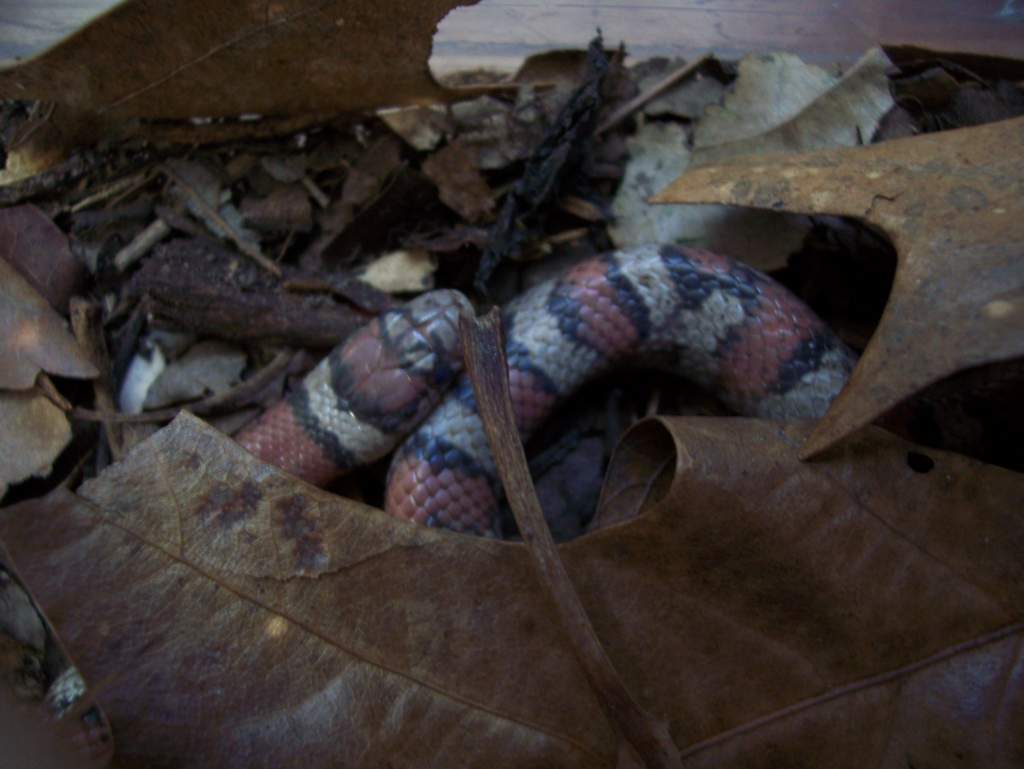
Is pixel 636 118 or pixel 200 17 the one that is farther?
pixel 636 118

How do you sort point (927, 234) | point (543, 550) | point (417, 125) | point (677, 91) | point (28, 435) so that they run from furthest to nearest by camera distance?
1. point (677, 91)
2. point (417, 125)
3. point (28, 435)
4. point (927, 234)
5. point (543, 550)


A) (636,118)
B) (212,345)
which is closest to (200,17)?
Answer: (212,345)

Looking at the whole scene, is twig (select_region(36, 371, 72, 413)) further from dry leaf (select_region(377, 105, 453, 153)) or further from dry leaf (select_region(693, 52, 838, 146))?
dry leaf (select_region(693, 52, 838, 146))

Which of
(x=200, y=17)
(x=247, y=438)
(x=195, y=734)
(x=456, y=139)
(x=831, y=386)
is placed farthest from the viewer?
(x=456, y=139)

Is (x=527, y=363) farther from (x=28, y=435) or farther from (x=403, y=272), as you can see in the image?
(x=28, y=435)

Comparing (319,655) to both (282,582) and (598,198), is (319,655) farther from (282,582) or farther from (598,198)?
(598,198)

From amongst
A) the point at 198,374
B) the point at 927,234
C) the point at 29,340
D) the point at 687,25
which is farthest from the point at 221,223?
the point at 927,234

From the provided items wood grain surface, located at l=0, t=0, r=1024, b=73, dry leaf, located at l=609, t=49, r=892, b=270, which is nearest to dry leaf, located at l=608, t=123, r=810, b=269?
dry leaf, located at l=609, t=49, r=892, b=270
